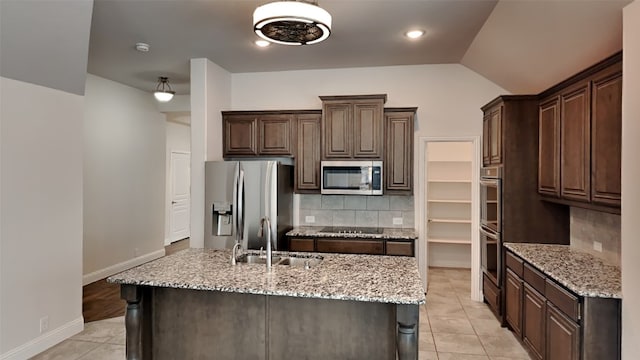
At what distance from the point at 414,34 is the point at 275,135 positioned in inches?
81.6

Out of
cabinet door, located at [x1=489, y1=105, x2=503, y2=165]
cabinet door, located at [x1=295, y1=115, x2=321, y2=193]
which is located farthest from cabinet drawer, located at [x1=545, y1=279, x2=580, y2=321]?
cabinet door, located at [x1=295, y1=115, x2=321, y2=193]

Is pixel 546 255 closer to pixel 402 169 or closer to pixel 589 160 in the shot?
pixel 589 160

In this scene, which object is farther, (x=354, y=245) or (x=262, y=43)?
(x=354, y=245)

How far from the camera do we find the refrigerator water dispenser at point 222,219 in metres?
4.43

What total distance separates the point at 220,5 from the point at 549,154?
3.26m

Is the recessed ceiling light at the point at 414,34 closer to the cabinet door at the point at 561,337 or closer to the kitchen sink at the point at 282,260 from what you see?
the kitchen sink at the point at 282,260

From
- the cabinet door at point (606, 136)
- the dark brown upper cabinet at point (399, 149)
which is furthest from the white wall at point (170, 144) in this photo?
the cabinet door at point (606, 136)

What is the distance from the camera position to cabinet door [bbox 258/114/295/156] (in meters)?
4.88

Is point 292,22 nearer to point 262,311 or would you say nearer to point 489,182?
point 262,311

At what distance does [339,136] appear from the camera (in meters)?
4.67

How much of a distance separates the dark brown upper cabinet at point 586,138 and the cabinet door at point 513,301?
0.83m

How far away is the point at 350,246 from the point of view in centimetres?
446

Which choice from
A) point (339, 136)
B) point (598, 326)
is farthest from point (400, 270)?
point (339, 136)

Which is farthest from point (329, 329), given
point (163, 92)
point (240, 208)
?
point (163, 92)
